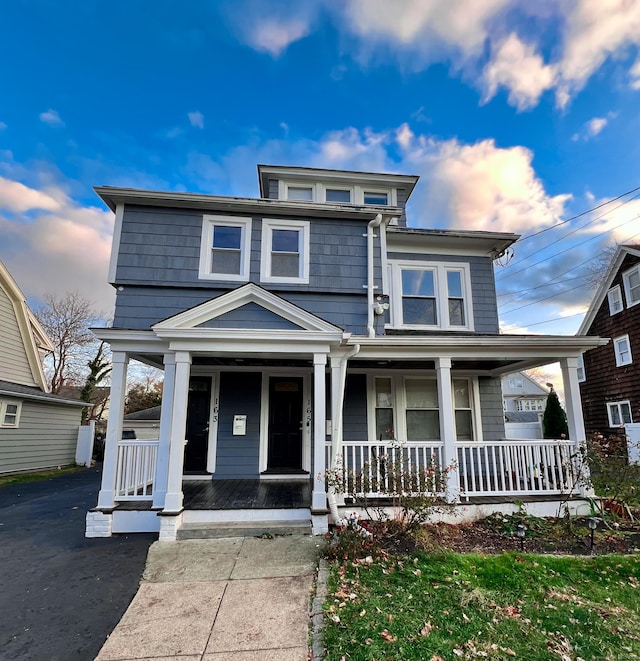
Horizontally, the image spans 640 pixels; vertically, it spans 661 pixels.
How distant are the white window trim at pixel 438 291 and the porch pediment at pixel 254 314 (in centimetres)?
288

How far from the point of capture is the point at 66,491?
946cm

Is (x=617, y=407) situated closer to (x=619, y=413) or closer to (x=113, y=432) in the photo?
(x=619, y=413)

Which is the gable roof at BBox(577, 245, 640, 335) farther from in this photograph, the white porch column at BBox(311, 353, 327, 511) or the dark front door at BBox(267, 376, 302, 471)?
the white porch column at BBox(311, 353, 327, 511)

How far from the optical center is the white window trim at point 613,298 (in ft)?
44.3

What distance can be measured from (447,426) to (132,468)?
5411 millimetres

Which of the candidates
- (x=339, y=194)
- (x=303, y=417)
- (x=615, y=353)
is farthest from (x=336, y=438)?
(x=615, y=353)

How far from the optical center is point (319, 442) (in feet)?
18.2

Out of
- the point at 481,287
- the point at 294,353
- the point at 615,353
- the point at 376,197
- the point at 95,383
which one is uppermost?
the point at 376,197

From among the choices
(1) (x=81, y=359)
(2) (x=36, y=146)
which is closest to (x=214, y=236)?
(2) (x=36, y=146)

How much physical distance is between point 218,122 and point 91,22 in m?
3.61

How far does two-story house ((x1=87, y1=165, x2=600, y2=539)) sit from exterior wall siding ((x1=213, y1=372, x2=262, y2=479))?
30 millimetres

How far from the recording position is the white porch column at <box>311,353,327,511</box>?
5.38 metres

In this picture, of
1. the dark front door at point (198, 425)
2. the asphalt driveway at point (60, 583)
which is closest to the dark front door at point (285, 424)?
the dark front door at point (198, 425)

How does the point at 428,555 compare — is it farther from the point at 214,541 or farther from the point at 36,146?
the point at 36,146
